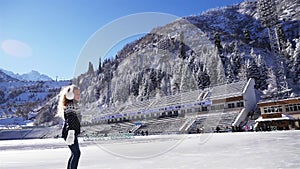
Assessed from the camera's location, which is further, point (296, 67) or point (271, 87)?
point (271, 87)

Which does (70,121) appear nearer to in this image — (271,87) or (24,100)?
(271,87)

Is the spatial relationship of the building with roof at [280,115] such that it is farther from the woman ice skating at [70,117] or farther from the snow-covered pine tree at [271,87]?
the woman ice skating at [70,117]

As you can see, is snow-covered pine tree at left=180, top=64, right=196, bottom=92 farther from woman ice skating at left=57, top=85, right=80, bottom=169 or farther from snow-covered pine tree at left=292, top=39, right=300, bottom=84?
woman ice skating at left=57, top=85, right=80, bottom=169

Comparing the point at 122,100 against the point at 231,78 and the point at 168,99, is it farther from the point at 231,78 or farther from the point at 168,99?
the point at 231,78

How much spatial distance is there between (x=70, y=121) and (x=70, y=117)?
52 millimetres

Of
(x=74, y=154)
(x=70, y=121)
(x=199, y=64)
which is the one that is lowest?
(x=74, y=154)

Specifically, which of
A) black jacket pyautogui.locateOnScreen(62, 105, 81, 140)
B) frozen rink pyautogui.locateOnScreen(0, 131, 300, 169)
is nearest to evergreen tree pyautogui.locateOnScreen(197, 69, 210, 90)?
frozen rink pyautogui.locateOnScreen(0, 131, 300, 169)

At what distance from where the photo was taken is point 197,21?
14850 cm

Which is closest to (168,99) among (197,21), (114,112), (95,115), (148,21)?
(114,112)

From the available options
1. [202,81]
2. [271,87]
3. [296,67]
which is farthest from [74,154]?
[296,67]

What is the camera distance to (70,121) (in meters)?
3.20

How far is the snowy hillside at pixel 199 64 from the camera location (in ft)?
98.0

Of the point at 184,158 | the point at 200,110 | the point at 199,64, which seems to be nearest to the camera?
the point at 184,158

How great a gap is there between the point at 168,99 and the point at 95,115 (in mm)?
17157
